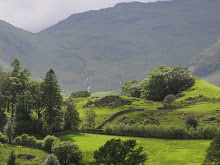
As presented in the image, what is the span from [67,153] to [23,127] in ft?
105

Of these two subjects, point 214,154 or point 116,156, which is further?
point 116,156

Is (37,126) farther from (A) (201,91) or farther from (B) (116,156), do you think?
(A) (201,91)

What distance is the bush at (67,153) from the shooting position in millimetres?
68500

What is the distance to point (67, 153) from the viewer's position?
68.8m

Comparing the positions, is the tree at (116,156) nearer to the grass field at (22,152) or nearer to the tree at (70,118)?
the grass field at (22,152)

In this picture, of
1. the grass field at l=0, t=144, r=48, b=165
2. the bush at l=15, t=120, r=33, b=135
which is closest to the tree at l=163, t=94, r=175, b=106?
the bush at l=15, t=120, r=33, b=135

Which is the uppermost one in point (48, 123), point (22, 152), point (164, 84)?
point (164, 84)

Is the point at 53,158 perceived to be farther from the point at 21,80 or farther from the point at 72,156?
the point at 21,80

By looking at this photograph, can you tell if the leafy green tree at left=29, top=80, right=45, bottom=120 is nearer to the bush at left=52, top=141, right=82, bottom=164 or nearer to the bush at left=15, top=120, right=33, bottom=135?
the bush at left=15, top=120, right=33, bottom=135

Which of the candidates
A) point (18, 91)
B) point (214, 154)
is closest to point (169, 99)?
point (18, 91)

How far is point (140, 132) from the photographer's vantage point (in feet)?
319

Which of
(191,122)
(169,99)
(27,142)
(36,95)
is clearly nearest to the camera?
(27,142)

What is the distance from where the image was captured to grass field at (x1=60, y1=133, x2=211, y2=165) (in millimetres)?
69875

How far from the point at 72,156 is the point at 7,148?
806 inches
